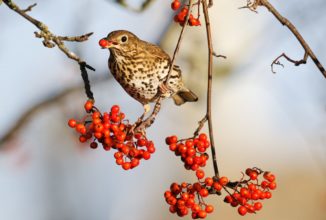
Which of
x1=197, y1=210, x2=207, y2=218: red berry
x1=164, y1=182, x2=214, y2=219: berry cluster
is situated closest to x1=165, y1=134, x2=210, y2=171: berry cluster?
x1=164, y1=182, x2=214, y2=219: berry cluster

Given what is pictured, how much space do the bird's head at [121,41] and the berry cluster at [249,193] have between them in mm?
1432

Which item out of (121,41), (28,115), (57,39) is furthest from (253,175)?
(28,115)

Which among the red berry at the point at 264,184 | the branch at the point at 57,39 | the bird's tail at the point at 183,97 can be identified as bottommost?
the red berry at the point at 264,184

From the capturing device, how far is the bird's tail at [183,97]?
498cm

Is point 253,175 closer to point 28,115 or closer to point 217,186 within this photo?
A: point 217,186

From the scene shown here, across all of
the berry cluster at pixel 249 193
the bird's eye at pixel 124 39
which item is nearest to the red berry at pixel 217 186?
the berry cluster at pixel 249 193

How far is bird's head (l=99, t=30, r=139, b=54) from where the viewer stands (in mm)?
3894

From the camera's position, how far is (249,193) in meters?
2.66

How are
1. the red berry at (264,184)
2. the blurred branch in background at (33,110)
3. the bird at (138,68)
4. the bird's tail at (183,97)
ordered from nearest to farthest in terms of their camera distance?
the red berry at (264,184) < the bird at (138,68) < the bird's tail at (183,97) < the blurred branch in background at (33,110)

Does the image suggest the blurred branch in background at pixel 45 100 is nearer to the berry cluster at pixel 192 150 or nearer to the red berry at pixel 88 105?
the red berry at pixel 88 105

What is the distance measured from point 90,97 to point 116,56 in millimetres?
1606

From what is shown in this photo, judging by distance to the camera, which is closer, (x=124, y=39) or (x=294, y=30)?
(x=294, y=30)

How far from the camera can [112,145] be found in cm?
257

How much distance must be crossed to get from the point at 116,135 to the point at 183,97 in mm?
2490
